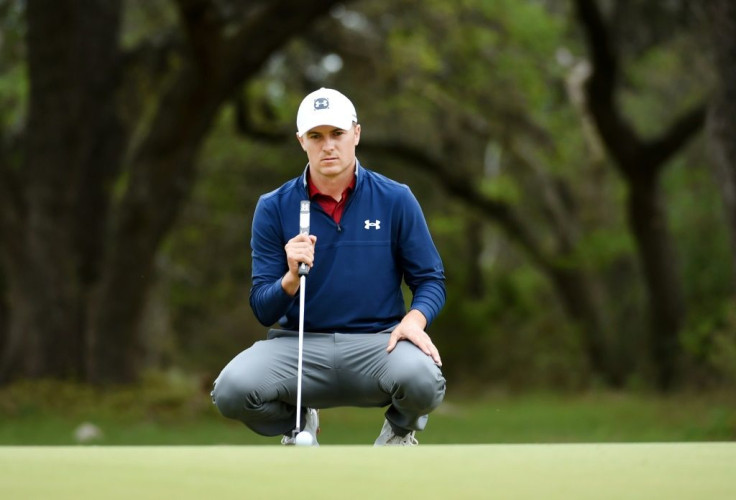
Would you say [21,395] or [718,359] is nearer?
[718,359]

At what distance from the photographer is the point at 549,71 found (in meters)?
22.6

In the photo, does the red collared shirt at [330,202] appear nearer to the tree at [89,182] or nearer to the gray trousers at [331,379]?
the gray trousers at [331,379]

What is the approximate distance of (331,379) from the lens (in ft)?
19.7

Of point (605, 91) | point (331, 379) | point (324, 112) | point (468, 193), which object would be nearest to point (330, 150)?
point (324, 112)

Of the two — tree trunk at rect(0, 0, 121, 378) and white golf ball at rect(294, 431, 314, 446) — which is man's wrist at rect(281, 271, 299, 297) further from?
tree trunk at rect(0, 0, 121, 378)

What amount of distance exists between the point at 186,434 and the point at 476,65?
9279 millimetres

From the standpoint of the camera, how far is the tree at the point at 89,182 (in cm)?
1580

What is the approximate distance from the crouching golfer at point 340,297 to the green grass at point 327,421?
23.3 feet

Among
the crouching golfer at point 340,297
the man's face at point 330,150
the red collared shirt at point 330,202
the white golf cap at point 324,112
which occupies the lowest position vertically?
the crouching golfer at point 340,297

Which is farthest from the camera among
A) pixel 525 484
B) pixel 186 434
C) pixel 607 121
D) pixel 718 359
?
pixel 607 121

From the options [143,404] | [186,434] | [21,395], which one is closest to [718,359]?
[186,434]

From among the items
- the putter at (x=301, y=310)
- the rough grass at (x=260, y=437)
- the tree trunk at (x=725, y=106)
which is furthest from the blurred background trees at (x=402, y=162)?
the putter at (x=301, y=310)

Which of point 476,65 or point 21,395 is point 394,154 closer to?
point 476,65

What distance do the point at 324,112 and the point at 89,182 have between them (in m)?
13.2
